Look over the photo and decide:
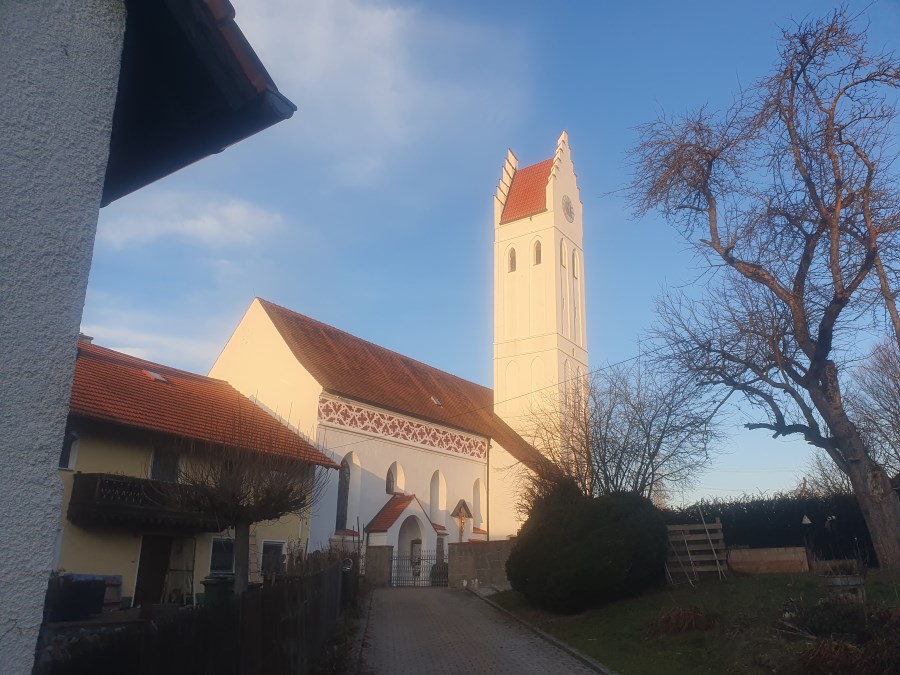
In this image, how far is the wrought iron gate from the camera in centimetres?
2993

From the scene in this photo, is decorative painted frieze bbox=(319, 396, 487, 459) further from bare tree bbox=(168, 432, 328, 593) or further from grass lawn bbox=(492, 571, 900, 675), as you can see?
bare tree bbox=(168, 432, 328, 593)

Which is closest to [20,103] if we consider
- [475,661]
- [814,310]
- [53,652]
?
[53,652]

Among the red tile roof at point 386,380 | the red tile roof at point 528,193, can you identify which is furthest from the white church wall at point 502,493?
the red tile roof at point 528,193

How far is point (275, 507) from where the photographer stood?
12570 mm

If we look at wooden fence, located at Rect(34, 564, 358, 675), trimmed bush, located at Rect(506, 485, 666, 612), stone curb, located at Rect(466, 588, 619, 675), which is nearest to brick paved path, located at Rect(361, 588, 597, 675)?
stone curb, located at Rect(466, 588, 619, 675)

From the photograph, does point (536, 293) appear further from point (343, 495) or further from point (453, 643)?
point (453, 643)

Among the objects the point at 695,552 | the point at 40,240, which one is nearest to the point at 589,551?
the point at 695,552

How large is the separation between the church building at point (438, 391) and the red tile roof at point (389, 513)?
55 millimetres

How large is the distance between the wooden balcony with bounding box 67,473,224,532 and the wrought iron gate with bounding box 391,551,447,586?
40.8 feet

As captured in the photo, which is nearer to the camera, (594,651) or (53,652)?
(53,652)

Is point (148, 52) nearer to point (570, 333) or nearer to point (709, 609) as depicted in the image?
point (709, 609)

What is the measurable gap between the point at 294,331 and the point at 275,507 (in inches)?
823

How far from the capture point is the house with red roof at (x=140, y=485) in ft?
59.2

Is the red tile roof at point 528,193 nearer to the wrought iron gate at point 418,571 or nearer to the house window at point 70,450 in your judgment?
the wrought iron gate at point 418,571
